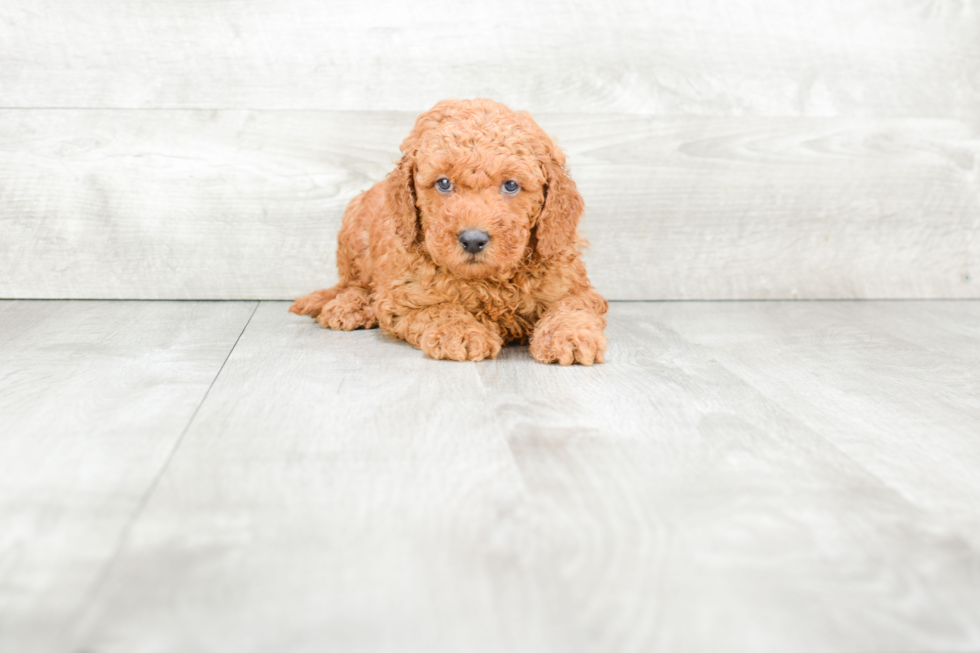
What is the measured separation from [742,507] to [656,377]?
2.79 ft

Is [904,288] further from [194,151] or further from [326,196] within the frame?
[194,151]

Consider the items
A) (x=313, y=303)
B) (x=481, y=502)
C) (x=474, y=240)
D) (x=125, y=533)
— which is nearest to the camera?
(x=125, y=533)

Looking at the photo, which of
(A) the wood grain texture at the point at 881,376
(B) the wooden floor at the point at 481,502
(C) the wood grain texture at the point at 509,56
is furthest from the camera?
(C) the wood grain texture at the point at 509,56

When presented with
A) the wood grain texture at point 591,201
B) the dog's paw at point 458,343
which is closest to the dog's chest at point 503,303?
the dog's paw at point 458,343

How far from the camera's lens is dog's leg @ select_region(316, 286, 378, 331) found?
291 cm

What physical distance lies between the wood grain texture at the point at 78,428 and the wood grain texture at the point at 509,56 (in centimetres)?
94

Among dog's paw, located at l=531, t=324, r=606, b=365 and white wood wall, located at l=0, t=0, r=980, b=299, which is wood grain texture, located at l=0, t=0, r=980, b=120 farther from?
dog's paw, located at l=531, t=324, r=606, b=365

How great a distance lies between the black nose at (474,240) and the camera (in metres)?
2.28

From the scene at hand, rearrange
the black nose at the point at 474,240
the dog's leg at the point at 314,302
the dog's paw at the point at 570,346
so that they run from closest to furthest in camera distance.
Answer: the black nose at the point at 474,240 → the dog's paw at the point at 570,346 → the dog's leg at the point at 314,302

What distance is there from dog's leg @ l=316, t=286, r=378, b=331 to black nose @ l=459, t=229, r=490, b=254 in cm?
74

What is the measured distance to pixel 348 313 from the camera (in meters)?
2.91

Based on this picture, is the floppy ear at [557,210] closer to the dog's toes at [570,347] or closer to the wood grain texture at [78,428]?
the dog's toes at [570,347]

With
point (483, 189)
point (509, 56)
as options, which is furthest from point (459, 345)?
point (509, 56)

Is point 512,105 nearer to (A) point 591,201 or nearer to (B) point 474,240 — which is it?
(A) point 591,201
